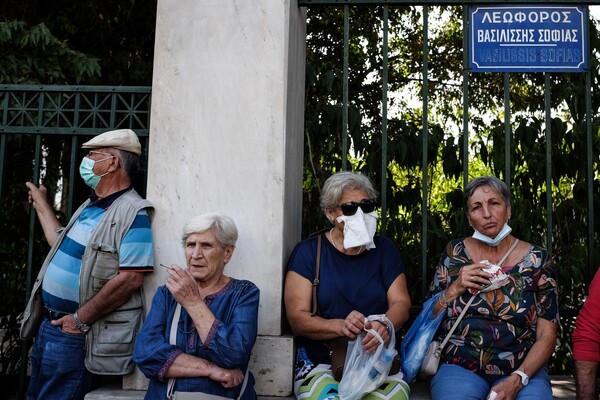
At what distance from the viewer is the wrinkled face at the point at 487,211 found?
10.1 feet

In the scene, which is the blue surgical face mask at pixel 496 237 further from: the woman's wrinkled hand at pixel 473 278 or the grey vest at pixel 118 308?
the grey vest at pixel 118 308

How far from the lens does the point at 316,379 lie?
2.95m

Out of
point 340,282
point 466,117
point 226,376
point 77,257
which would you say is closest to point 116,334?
point 77,257

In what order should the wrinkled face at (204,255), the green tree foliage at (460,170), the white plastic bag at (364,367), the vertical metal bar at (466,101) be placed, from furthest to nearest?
the green tree foliage at (460,170), the vertical metal bar at (466,101), the wrinkled face at (204,255), the white plastic bag at (364,367)

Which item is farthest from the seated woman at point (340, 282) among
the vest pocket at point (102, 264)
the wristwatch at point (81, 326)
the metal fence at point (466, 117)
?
the wristwatch at point (81, 326)

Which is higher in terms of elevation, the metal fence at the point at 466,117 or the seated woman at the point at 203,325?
the metal fence at the point at 466,117

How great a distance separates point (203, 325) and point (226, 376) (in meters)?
0.24

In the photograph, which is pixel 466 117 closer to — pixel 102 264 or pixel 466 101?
pixel 466 101

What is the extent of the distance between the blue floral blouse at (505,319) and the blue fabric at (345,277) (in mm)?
350

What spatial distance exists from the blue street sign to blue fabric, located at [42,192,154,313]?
198 cm

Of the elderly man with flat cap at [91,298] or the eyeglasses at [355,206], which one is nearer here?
the elderly man with flat cap at [91,298]

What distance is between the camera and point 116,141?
3244 mm

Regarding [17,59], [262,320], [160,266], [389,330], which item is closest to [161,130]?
[160,266]

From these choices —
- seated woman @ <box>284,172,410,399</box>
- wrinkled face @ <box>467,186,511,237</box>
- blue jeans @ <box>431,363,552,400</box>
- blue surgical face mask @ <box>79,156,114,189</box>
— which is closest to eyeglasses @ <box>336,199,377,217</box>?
seated woman @ <box>284,172,410,399</box>
